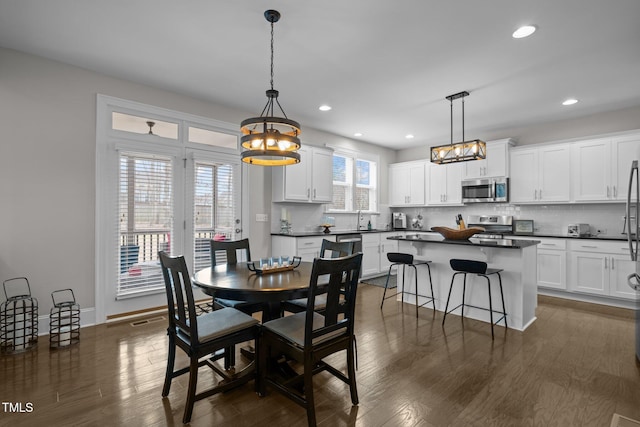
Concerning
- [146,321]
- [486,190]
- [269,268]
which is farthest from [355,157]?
[146,321]

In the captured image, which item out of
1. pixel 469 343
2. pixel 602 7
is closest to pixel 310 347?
pixel 469 343

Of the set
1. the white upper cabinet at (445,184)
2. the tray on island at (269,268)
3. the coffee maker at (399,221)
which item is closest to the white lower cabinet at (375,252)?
the coffee maker at (399,221)

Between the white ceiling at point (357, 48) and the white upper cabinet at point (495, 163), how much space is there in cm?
95

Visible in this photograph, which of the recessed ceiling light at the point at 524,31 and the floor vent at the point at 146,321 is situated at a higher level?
the recessed ceiling light at the point at 524,31

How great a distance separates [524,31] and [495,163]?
3.25m

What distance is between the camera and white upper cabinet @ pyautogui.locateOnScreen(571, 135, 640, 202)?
4.45m

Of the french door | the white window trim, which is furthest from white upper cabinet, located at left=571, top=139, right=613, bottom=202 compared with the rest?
the french door

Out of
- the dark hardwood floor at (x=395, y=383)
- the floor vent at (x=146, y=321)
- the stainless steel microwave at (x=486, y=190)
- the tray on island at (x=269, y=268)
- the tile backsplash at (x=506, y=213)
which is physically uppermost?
the stainless steel microwave at (x=486, y=190)

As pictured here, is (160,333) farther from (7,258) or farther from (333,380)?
(333,380)

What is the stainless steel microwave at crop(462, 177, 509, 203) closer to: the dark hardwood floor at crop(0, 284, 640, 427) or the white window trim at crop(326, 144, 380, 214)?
the white window trim at crop(326, 144, 380, 214)

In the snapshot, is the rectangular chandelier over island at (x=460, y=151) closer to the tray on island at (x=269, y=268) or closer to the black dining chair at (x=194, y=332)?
the tray on island at (x=269, y=268)

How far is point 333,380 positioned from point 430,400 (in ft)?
2.25

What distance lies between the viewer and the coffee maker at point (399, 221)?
7207 millimetres

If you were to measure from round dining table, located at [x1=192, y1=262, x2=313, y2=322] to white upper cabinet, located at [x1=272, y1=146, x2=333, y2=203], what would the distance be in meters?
2.44
